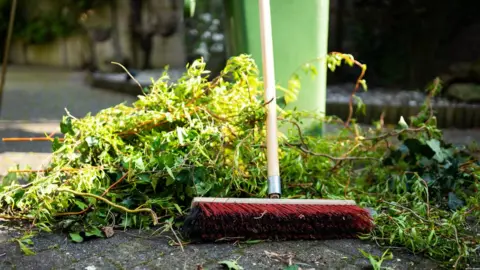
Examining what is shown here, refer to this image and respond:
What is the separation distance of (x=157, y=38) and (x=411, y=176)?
583 cm

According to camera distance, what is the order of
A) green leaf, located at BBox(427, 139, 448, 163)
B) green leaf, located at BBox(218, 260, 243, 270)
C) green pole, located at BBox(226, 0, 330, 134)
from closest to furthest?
green leaf, located at BBox(218, 260, 243, 270) → green leaf, located at BBox(427, 139, 448, 163) → green pole, located at BBox(226, 0, 330, 134)

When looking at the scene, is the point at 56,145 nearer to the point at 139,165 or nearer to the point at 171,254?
the point at 139,165

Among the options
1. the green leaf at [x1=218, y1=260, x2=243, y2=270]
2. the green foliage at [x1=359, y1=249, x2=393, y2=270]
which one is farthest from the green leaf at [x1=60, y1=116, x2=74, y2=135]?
the green foliage at [x1=359, y1=249, x2=393, y2=270]

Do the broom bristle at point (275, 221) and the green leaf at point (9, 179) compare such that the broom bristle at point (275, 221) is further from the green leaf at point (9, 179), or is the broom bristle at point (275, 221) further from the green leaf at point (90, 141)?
the green leaf at point (9, 179)

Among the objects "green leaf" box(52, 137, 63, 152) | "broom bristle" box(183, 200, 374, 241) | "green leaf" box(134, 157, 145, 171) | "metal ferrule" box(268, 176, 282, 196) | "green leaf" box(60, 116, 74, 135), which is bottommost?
"broom bristle" box(183, 200, 374, 241)

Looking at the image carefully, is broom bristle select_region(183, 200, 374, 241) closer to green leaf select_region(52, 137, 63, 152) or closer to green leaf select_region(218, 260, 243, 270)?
green leaf select_region(218, 260, 243, 270)

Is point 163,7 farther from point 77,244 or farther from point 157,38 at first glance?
point 77,244

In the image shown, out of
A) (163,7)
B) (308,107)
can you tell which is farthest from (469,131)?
(163,7)

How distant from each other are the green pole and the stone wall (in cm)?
503

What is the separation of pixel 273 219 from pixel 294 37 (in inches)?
46.0

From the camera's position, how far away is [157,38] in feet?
25.1

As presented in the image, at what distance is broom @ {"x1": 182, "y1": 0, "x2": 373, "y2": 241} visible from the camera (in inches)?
66.9

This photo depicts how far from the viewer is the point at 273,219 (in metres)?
1.73

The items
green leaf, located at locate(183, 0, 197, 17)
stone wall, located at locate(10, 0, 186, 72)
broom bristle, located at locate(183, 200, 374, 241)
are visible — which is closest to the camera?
broom bristle, located at locate(183, 200, 374, 241)
